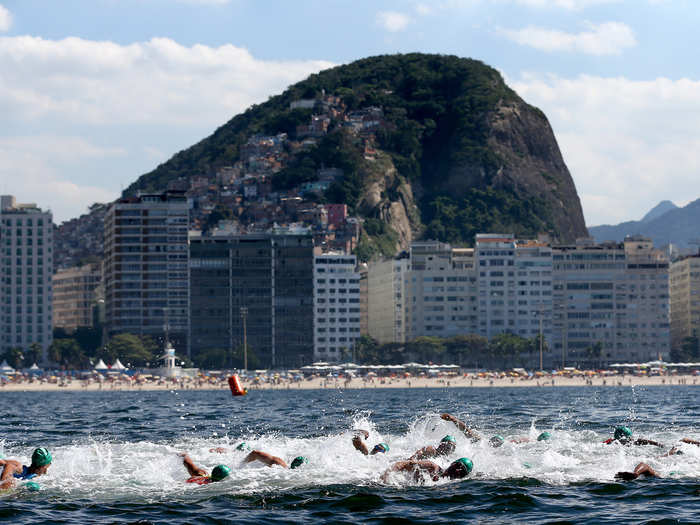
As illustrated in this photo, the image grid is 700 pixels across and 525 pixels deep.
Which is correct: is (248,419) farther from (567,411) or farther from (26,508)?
(26,508)

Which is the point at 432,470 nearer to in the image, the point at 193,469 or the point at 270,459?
the point at 270,459

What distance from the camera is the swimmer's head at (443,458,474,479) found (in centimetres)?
3762

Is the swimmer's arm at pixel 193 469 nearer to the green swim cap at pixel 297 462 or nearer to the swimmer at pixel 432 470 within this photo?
the green swim cap at pixel 297 462

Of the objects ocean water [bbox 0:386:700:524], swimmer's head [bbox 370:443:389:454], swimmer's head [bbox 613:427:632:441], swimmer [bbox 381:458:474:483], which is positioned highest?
swimmer's head [bbox 613:427:632:441]

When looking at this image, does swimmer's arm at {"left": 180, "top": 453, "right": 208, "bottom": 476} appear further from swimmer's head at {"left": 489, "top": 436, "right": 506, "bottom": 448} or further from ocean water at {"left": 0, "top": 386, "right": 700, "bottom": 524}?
swimmer's head at {"left": 489, "top": 436, "right": 506, "bottom": 448}

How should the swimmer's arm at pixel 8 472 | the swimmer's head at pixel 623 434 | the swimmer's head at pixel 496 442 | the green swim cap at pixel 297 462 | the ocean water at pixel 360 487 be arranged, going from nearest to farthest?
the ocean water at pixel 360 487, the swimmer's arm at pixel 8 472, the green swim cap at pixel 297 462, the swimmer's head at pixel 496 442, the swimmer's head at pixel 623 434

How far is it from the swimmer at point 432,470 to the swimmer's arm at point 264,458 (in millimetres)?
4541

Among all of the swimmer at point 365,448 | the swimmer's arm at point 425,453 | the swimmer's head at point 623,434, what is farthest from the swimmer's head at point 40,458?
the swimmer's head at point 623,434

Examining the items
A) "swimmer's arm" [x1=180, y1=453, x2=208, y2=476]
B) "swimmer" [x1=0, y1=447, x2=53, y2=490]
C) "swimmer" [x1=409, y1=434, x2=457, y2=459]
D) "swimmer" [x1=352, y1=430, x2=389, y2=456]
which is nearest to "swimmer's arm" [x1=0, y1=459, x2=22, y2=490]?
"swimmer" [x1=0, y1=447, x2=53, y2=490]

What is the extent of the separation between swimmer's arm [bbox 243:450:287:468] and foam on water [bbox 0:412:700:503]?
0.22 m

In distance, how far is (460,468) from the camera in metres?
37.7

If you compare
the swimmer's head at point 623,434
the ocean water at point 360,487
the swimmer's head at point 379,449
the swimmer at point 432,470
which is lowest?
the ocean water at point 360,487

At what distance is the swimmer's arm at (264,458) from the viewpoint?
4066cm

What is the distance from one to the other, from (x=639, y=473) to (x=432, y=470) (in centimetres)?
673
